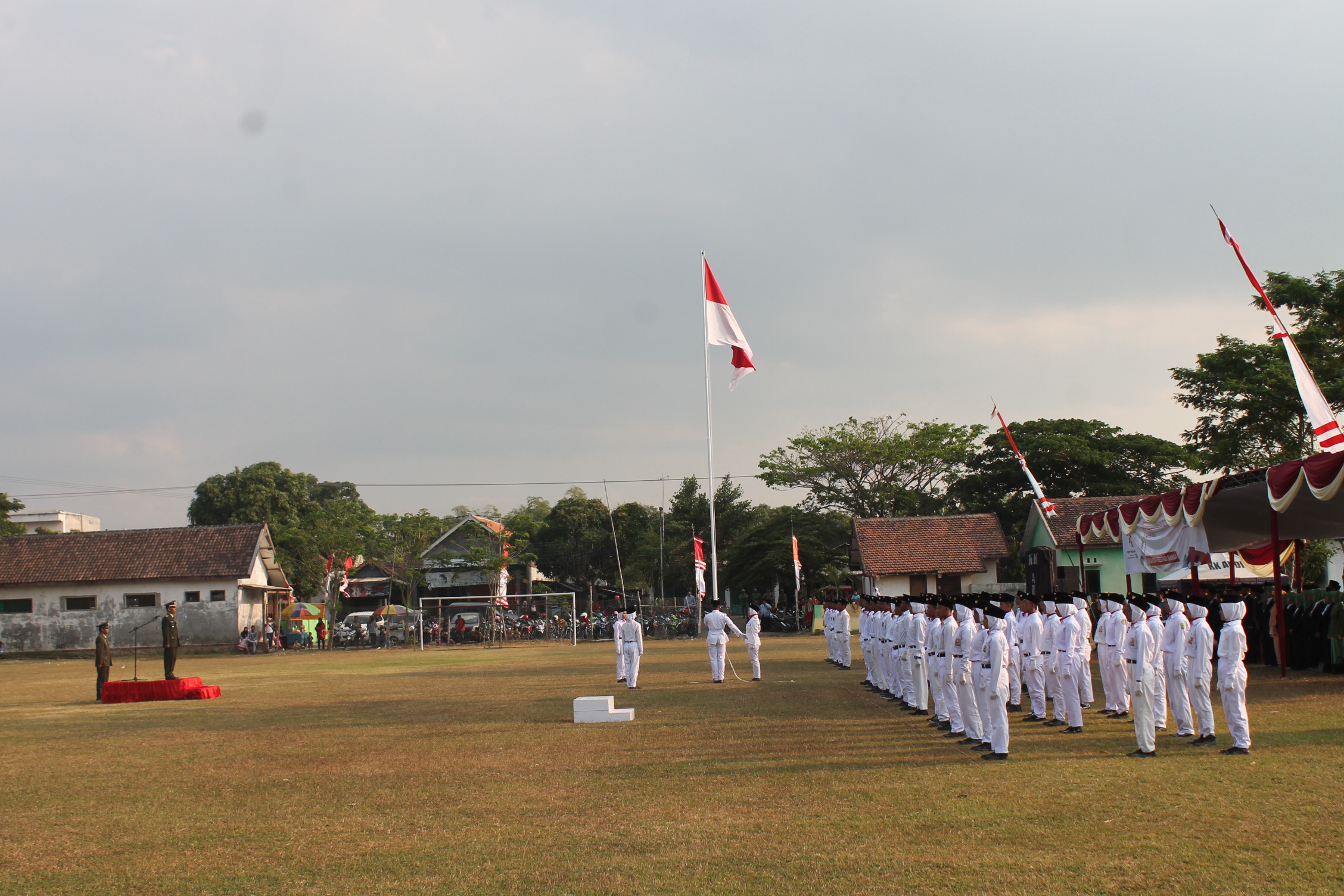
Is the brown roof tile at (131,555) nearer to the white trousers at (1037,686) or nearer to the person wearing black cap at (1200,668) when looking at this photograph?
the white trousers at (1037,686)

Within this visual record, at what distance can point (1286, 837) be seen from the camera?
6.86 m

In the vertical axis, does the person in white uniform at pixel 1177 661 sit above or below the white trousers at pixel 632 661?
above

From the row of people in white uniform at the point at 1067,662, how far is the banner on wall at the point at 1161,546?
220 inches

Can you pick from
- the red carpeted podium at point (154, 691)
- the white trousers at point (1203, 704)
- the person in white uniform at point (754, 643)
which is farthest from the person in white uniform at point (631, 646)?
the white trousers at point (1203, 704)

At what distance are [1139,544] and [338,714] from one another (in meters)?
16.1

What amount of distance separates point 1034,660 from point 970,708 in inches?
99.6

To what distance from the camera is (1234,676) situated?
10.4m

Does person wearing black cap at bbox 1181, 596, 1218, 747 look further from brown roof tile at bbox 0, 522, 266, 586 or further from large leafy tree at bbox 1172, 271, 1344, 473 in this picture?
brown roof tile at bbox 0, 522, 266, 586

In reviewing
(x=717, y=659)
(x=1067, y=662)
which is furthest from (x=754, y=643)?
(x=1067, y=662)

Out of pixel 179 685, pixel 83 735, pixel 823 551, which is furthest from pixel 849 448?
pixel 83 735

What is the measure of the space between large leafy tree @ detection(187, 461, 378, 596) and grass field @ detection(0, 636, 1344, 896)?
3630 centimetres

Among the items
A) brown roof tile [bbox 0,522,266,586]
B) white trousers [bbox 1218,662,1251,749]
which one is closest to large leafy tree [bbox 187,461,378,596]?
brown roof tile [bbox 0,522,266,586]

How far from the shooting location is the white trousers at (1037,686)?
13.6 m

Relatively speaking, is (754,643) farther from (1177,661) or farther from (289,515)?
(289,515)
